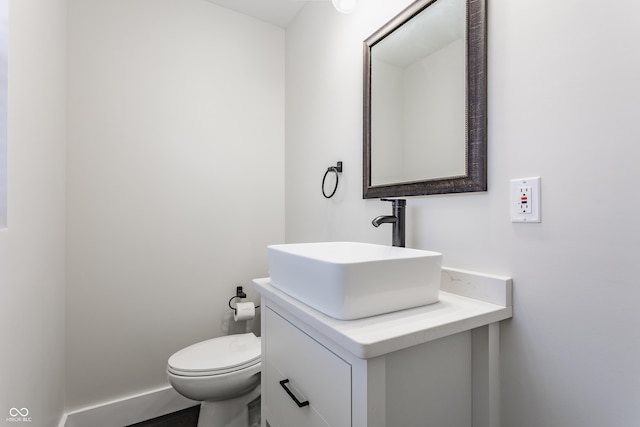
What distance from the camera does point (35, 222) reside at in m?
1.05

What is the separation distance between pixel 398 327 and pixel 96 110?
184 centimetres

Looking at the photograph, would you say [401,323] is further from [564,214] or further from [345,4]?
[345,4]

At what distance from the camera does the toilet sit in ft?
4.39

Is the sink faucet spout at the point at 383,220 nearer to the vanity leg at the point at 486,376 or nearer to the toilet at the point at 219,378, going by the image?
the vanity leg at the point at 486,376

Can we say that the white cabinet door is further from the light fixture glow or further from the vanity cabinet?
the light fixture glow

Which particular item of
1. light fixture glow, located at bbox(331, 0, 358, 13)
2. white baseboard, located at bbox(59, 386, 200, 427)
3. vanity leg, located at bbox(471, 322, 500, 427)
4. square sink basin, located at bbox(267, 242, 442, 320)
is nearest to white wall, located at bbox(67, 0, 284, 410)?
white baseboard, located at bbox(59, 386, 200, 427)

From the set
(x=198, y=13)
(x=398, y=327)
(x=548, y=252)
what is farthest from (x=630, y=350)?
(x=198, y=13)

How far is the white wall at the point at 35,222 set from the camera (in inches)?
32.9

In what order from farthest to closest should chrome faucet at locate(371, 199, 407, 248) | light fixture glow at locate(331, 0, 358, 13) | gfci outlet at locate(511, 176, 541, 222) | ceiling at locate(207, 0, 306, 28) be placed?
ceiling at locate(207, 0, 306, 28) → light fixture glow at locate(331, 0, 358, 13) → chrome faucet at locate(371, 199, 407, 248) → gfci outlet at locate(511, 176, 541, 222)

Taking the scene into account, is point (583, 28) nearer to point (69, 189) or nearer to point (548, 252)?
point (548, 252)

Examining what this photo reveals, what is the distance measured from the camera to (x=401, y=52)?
1.20m

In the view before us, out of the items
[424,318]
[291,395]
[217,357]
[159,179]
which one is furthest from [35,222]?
[424,318]

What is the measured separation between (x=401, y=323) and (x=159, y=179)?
1615mm

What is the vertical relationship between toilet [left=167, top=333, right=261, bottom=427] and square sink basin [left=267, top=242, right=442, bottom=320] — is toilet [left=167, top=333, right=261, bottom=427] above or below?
below
